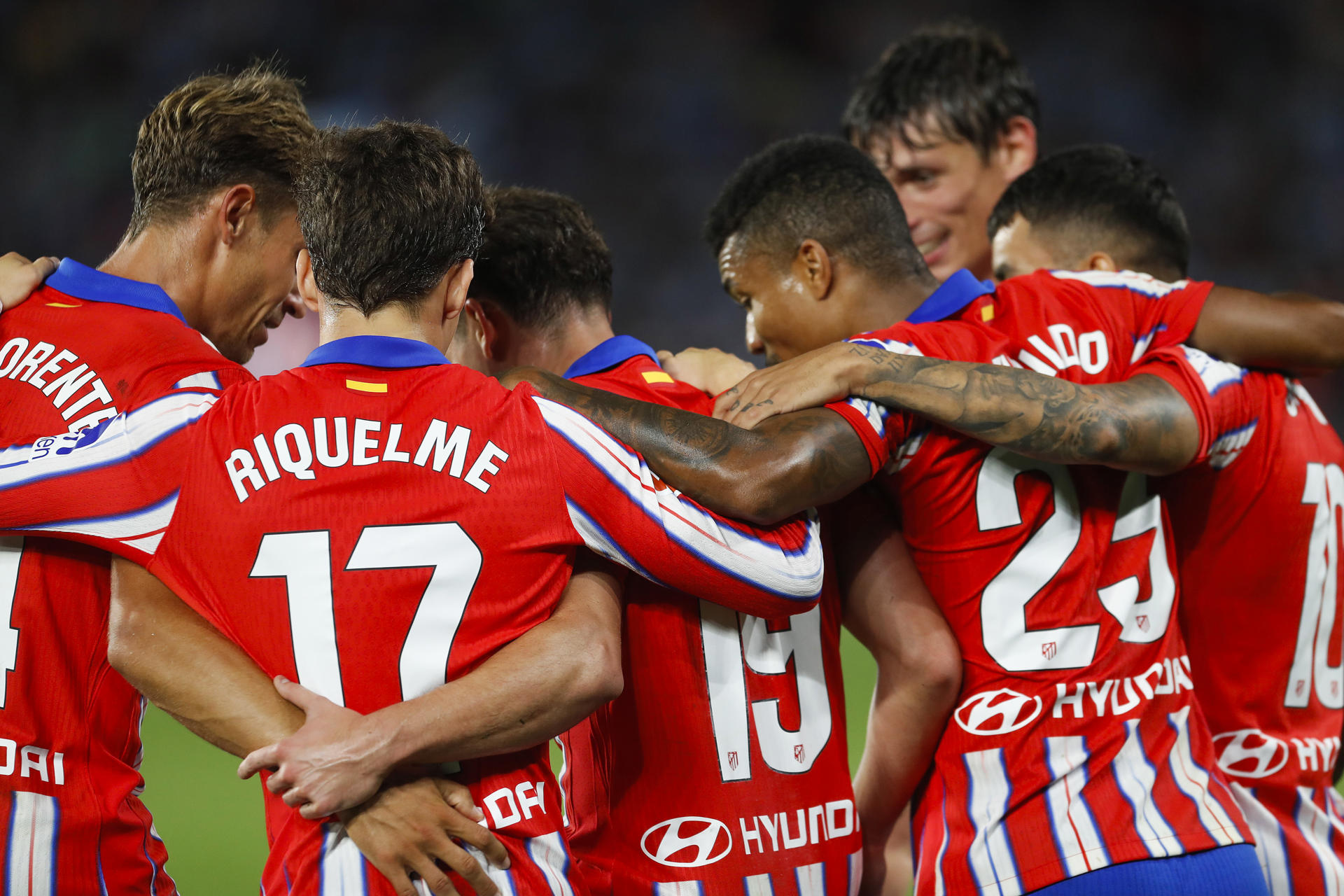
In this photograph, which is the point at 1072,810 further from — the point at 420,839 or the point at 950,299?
the point at 420,839

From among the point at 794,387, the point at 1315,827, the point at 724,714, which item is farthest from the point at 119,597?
the point at 1315,827

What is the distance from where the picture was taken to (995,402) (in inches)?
90.1

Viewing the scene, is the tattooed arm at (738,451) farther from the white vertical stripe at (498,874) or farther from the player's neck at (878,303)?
the white vertical stripe at (498,874)

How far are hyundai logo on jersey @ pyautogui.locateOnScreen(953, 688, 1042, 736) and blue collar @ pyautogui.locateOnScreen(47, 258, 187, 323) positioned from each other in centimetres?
181

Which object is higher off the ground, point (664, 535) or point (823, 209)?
point (823, 209)

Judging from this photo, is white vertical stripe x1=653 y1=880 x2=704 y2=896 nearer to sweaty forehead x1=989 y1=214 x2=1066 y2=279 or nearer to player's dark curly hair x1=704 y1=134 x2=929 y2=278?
player's dark curly hair x1=704 y1=134 x2=929 y2=278

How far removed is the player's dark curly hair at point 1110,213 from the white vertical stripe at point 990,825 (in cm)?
156

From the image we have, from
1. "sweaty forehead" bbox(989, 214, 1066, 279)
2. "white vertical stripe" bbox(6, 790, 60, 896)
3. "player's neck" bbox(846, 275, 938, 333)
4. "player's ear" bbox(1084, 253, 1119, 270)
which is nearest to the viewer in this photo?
"white vertical stripe" bbox(6, 790, 60, 896)

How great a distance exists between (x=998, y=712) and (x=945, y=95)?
11.1 feet

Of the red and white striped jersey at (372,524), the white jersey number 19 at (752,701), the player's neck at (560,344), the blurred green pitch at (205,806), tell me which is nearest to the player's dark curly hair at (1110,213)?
the player's neck at (560,344)

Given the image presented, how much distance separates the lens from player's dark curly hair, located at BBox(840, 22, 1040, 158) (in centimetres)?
503

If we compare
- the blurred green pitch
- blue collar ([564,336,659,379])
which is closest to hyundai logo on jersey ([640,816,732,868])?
blue collar ([564,336,659,379])

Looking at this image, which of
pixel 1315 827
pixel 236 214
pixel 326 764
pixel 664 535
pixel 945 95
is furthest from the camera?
pixel 945 95

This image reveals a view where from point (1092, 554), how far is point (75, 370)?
2.08 meters
